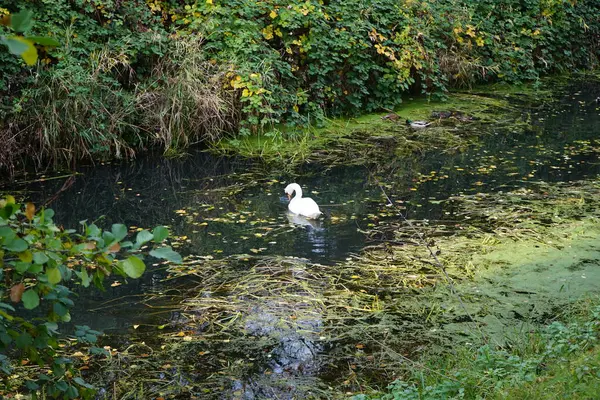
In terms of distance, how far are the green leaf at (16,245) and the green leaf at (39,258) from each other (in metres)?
0.06

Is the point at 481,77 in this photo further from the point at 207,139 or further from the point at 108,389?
the point at 108,389

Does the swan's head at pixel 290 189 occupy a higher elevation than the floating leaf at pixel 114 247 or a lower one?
lower

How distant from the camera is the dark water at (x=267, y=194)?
6.26 meters

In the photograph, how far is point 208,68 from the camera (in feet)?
32.1

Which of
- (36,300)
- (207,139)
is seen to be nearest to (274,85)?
(207,139)

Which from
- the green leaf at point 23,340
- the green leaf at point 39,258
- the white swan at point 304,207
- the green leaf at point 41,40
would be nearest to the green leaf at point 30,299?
the green leaf at point 39,258

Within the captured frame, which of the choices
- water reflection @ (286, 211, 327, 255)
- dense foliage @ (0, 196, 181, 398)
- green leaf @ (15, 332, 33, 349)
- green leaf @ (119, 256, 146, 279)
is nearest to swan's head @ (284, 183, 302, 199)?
water reflection @ (286, 211, 327, 255)

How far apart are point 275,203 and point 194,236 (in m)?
1.19

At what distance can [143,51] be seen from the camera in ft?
31.1

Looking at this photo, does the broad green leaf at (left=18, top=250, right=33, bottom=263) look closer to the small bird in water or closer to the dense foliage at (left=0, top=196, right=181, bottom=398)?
the dense foliage at (left=0, top=196, right=181, bottom=398)

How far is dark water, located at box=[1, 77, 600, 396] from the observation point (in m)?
6.26

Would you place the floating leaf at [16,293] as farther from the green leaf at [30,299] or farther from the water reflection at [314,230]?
the water reflection at [314,230]

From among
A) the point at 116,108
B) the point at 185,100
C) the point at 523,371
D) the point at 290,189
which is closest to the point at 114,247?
the point at 523,371

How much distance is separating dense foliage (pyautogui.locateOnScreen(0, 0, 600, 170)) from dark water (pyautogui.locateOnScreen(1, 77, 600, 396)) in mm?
595
